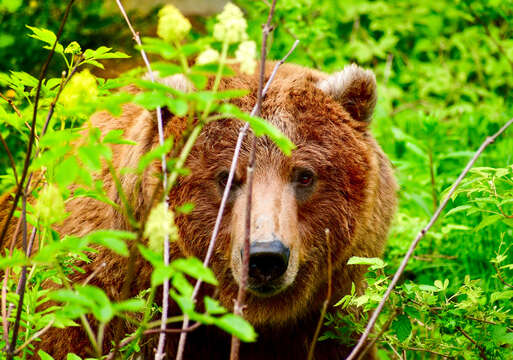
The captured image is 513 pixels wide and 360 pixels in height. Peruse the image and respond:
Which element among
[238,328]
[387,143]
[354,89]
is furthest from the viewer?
[387,143]

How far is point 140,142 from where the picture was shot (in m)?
3.59

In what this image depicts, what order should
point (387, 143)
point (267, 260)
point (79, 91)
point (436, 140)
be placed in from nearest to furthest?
point (79, 91), point (267, 260), point (436, 140), point (387, 143)

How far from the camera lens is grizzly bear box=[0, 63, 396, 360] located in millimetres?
3393

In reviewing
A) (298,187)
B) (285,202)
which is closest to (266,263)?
(285,202)

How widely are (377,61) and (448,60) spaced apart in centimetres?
91

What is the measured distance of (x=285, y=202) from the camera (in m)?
3.25

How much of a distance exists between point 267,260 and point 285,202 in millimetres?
453

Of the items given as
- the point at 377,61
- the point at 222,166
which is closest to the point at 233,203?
the point at 222,166

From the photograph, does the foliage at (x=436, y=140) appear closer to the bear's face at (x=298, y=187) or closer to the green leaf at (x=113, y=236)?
the bear's face at (x=298, y=187)

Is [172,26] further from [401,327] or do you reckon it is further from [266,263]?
[401,327]

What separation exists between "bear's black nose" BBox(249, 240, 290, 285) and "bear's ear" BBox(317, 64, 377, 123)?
46.5 inches

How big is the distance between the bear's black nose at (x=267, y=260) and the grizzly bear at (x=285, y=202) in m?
0.20

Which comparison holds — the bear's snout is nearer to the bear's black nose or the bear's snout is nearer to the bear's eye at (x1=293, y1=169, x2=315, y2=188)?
the bear's black nose

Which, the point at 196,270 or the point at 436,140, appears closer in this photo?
the point at 196,270
